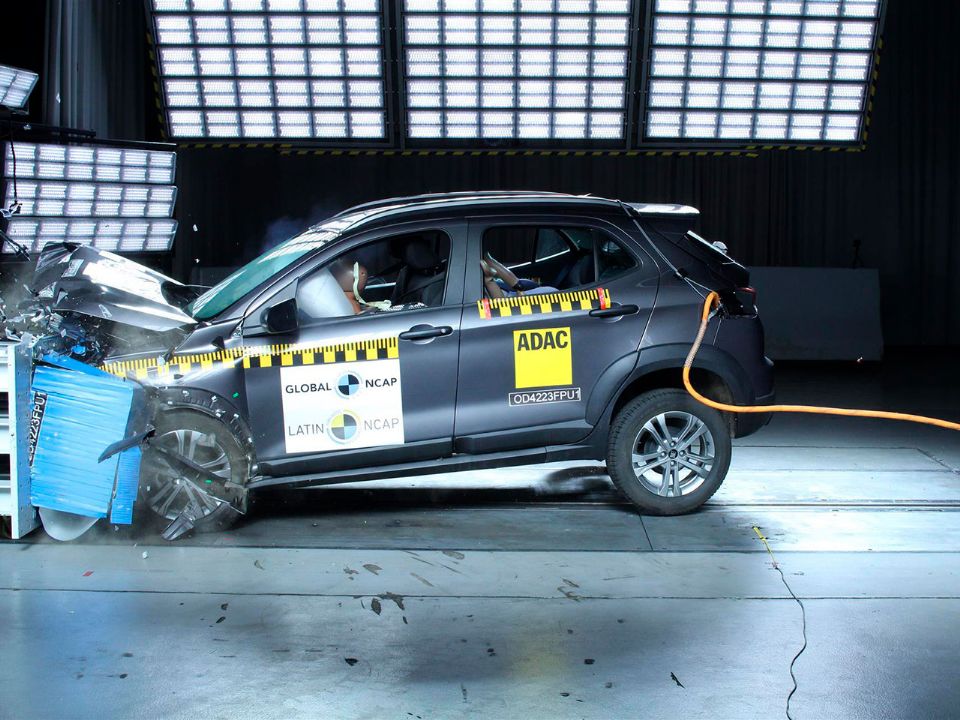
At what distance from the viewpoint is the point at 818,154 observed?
1541cm

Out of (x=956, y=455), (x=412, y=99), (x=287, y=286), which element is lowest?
(x=956, y=455)

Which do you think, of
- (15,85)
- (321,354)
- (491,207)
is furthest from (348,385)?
(15,85)

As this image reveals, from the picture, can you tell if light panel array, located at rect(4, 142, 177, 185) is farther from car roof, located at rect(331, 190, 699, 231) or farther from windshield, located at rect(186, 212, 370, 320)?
car roof, located at rect(331, 190, 699, 231)

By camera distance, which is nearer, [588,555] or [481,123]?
[588,555]

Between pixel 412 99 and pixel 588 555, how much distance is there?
9135mm

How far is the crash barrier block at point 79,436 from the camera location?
18.3 ft

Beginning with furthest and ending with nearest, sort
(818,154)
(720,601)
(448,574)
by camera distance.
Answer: (818,154)
(448,574)
(720,601)

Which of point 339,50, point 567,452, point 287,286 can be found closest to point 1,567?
point 287,286

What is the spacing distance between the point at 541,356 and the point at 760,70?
349 inches

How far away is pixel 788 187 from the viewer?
15305mm

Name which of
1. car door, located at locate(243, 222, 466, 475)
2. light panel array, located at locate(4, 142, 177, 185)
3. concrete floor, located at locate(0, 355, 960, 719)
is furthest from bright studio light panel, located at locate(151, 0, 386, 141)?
car door, located at locate(243, 222, 466, 475)

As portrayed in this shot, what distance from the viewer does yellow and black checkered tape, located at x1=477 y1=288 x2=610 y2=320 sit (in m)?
6.01

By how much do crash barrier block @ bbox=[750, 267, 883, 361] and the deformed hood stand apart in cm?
921

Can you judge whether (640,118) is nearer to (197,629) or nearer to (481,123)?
(481,123)
